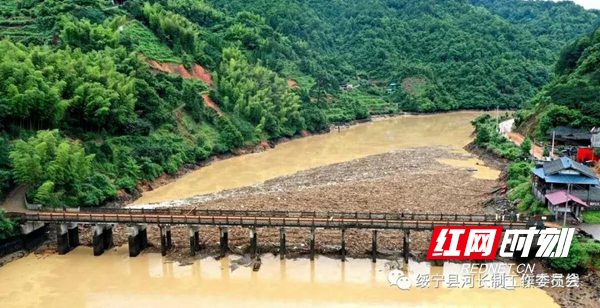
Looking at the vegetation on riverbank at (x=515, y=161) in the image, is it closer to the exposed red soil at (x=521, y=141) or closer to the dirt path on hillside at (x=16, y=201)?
the exposed red soil at (x=521, y=141)

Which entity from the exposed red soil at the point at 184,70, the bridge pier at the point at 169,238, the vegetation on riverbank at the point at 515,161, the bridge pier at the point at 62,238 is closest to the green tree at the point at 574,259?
the vegetation on riverbank at the point at 515,161

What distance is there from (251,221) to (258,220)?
408mm

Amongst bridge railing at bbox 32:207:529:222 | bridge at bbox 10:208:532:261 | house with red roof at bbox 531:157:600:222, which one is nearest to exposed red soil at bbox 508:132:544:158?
house with red roof at bbox 531:157:600:222

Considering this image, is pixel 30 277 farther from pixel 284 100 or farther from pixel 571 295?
pixel 284 100

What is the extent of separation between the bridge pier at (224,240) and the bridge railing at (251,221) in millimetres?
459

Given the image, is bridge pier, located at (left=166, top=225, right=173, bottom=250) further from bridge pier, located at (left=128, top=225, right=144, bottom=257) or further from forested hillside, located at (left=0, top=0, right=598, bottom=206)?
forested hillside, located at (left=0, top=0, right=598, bottom=206)

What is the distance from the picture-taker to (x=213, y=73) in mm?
72438

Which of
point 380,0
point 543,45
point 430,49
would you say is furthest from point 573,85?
point 380,0

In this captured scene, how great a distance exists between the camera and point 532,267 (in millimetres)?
26562

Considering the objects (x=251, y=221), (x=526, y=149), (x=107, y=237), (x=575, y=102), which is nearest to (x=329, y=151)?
(x=526, y=149)

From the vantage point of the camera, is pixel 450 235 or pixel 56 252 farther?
pixel 56 252

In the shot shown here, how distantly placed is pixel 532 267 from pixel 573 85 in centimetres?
3480

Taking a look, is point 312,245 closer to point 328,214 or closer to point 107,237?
point 328,214

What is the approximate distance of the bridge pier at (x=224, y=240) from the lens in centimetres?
2923
